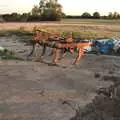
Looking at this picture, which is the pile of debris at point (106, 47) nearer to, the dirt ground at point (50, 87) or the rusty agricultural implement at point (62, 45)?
the dirt ground at point (50, 87)

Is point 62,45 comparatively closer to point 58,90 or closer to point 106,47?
point 106,47

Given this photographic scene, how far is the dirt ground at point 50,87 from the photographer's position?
9797 millimetres

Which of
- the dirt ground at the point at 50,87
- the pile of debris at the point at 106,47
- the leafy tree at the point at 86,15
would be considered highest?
the dirt ground at the point at 50,87

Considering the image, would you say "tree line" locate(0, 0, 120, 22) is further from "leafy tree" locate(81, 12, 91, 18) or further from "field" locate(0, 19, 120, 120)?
"field" locate(0, 19, 120, 120)

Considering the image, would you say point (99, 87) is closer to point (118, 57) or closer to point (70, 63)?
point (70, 63)

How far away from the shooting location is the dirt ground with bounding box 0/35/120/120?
980 cm

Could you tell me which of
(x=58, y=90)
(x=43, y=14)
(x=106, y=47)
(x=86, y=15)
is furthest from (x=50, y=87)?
(x=86, y=15)

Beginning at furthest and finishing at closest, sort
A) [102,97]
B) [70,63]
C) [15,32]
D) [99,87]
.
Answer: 1. [15,32]
2. [70,63]
3. [99,87]
4. [102,97]

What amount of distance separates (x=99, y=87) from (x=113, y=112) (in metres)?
3.18

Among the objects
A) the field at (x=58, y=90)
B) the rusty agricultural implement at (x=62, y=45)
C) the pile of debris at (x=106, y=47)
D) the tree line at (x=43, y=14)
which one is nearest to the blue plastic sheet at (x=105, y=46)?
the pile of debris at (x=106, y=47)

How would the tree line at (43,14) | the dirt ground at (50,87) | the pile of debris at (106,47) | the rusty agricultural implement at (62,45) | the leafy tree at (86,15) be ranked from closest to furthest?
the dirt ground at (50,87), the rusty agricultural implement at (62,45), the pile of debris at (106,47), the tree line at (43,14), the leafy tree at (86,15)

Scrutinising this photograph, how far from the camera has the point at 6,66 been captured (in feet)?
54.0

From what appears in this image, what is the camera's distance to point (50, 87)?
12523 millimetres

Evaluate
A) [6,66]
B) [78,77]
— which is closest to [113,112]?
[78,77]
